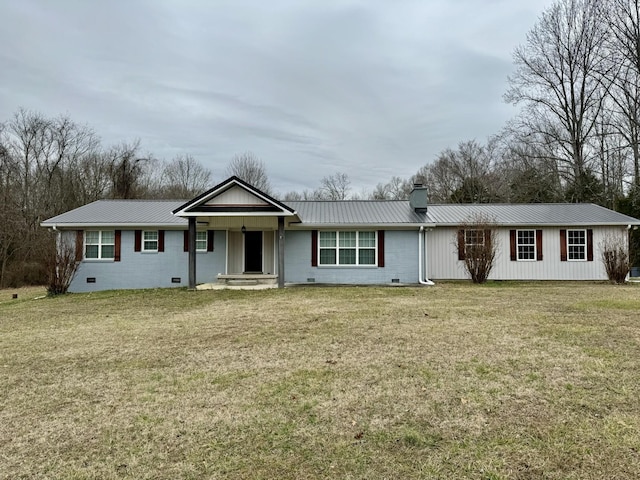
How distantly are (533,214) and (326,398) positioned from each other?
1685 centimetres

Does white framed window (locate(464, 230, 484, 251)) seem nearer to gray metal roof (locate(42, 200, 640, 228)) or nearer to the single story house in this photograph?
the single story house

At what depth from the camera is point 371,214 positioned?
658 inches

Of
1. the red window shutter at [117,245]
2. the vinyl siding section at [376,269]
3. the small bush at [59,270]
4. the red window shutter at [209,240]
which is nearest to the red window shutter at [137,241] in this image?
the red window shutter at [117,245]

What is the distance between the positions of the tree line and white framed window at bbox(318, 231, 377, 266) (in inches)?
248

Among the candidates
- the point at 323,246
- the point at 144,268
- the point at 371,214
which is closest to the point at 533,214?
the point at 371,214

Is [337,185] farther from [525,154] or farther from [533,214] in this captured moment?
[533,214]

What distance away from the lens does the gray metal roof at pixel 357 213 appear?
50.9ft

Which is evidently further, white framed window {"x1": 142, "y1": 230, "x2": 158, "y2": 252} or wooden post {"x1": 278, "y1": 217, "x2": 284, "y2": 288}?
white framed window {"x1": 142, "y1": 230, "x2": 158, "y2": 252}

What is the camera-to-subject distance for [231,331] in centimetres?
714

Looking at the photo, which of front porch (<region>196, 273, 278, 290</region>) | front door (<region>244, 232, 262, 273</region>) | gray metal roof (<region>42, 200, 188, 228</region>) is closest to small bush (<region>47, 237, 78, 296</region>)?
gray metal roof (<region>42, 200, 188, 228</region>)

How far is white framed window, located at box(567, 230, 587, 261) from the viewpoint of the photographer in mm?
16719

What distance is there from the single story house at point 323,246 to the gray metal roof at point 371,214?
44 millimetres

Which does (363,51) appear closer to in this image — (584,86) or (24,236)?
(584,86)

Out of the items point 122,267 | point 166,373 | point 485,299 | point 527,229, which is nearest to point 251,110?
point 122,267
